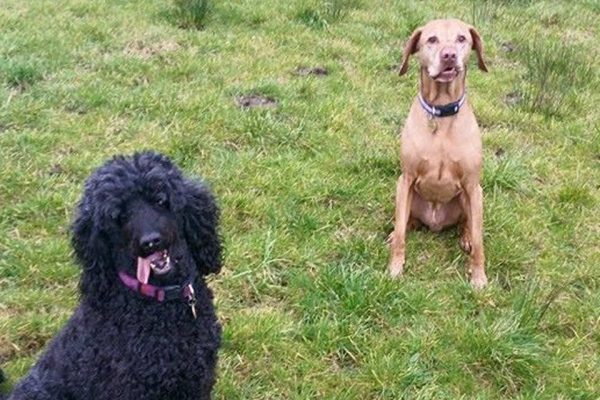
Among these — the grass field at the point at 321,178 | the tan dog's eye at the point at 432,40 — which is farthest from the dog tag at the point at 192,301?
the tan dog's eye at the point at 432,40

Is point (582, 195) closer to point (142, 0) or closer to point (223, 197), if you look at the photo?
point (223, 197)

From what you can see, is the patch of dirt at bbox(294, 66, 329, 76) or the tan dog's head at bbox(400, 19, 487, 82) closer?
the tan dog's head at bbox(400, 19, 487, 82)

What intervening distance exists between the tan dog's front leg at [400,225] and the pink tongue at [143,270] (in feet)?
6.16

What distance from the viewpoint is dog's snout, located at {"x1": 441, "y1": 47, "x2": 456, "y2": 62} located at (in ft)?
15.0

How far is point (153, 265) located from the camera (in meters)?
3.02

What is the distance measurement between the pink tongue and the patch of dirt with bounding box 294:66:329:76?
416cm

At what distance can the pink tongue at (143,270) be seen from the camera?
2994 millimetres

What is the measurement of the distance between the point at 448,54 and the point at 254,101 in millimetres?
2214

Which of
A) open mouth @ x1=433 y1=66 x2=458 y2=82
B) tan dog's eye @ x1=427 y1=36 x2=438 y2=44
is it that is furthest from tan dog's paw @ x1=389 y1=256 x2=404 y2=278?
tan dog's eye @ x1=427 y1=36 x2=438 y2=44

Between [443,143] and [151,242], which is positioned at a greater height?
[151,242]

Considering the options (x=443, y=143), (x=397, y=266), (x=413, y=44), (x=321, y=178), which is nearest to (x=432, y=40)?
(x=413, y=44)

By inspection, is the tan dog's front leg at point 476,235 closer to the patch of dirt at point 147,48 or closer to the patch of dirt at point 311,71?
the patch of dirt at point 311,71

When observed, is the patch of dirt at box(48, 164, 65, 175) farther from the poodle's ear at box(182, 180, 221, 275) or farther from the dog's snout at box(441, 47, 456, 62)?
the dog's snout at box(441, 47, 456, 62)

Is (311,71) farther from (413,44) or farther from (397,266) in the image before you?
(397,266)
